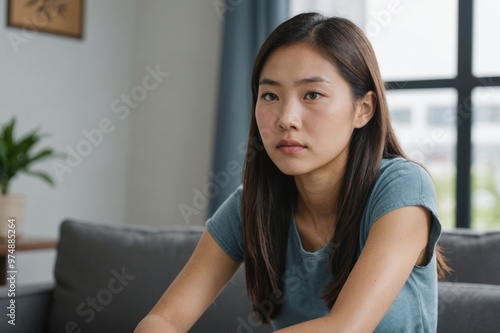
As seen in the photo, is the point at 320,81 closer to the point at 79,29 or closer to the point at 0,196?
the point at 0,196

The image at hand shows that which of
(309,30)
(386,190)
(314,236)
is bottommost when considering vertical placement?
(314,236)

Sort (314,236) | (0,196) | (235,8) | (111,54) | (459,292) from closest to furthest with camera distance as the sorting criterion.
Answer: (314,236) → (459,292) → (0,196) → (235,8) → (111,54)

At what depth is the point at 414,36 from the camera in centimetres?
335

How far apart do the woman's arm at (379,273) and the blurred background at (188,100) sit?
204 cm

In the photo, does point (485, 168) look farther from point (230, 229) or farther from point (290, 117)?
point (290, 117)

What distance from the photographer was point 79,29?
148 inches

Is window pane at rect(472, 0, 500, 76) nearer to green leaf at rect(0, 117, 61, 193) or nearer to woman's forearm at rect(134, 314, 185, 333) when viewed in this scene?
green leaf at rect(0, 117, 61, 193)

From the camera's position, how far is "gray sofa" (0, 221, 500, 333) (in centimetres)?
176

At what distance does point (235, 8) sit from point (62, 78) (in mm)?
921

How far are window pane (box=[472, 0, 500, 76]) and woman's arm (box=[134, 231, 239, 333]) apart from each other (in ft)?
6.54

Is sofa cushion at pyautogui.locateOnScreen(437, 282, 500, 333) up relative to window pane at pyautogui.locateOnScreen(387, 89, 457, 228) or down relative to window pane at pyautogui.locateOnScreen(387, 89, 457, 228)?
down

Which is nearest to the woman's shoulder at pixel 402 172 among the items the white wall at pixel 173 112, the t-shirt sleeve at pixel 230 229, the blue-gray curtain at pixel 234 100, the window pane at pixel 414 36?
the t-shirt sleeve at pixel 230 229

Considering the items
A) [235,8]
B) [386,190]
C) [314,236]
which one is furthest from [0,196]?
[386,190]

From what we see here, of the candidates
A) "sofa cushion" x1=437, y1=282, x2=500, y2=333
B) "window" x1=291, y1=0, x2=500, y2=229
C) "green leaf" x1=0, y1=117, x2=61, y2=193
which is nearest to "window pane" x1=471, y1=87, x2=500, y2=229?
"window" x1=291, y1=0, x2=500, y2=229
